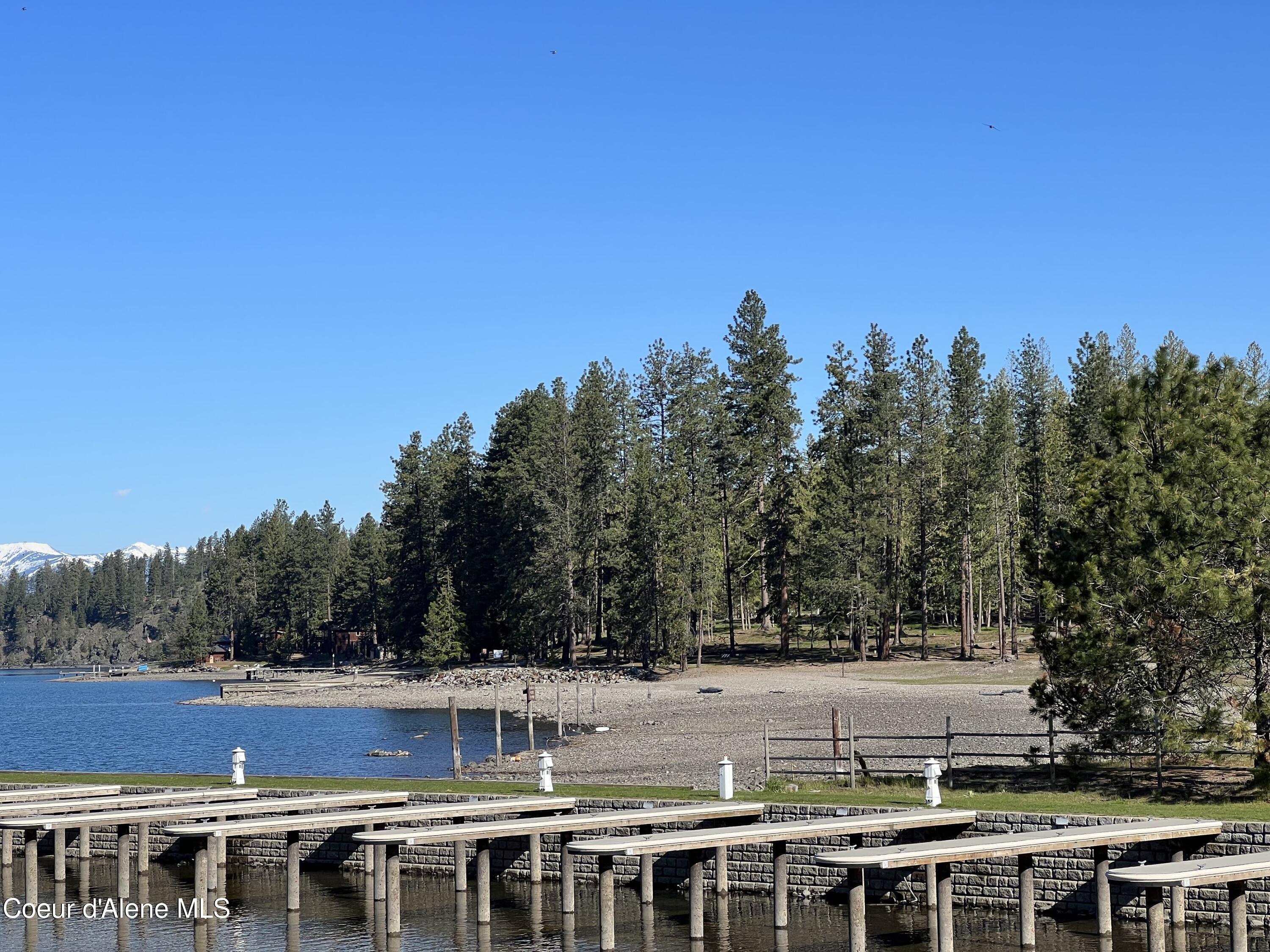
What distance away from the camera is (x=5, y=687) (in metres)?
164

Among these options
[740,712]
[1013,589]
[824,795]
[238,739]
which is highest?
[1013,589]

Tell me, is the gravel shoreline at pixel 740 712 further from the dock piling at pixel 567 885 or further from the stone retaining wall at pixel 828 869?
the dock piling at pixel 567 885

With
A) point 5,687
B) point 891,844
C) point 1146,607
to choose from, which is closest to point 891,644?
point 1146,607

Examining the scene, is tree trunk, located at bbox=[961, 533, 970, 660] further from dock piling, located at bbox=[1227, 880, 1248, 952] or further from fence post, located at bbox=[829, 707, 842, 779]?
dock piling, located at bbox=[1227, 880, 1248, 952]

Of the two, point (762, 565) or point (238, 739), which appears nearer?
point (238, 739)

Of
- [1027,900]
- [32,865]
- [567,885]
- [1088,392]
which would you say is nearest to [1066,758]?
[1027,900]

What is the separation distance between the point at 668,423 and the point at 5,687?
351 feet

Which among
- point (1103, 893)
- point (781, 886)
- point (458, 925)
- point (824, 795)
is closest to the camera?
point (1103, 893)

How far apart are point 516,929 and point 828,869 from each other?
17.2ft

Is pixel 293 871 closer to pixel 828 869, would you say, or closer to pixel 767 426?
pixel 828 869

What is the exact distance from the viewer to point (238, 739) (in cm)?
6931

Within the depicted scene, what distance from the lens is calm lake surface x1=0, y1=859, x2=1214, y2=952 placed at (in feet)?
64.0

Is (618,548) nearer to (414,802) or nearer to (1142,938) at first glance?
(414,802)

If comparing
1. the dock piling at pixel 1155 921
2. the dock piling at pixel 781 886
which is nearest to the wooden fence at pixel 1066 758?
the dock piling at pixel 781 886
